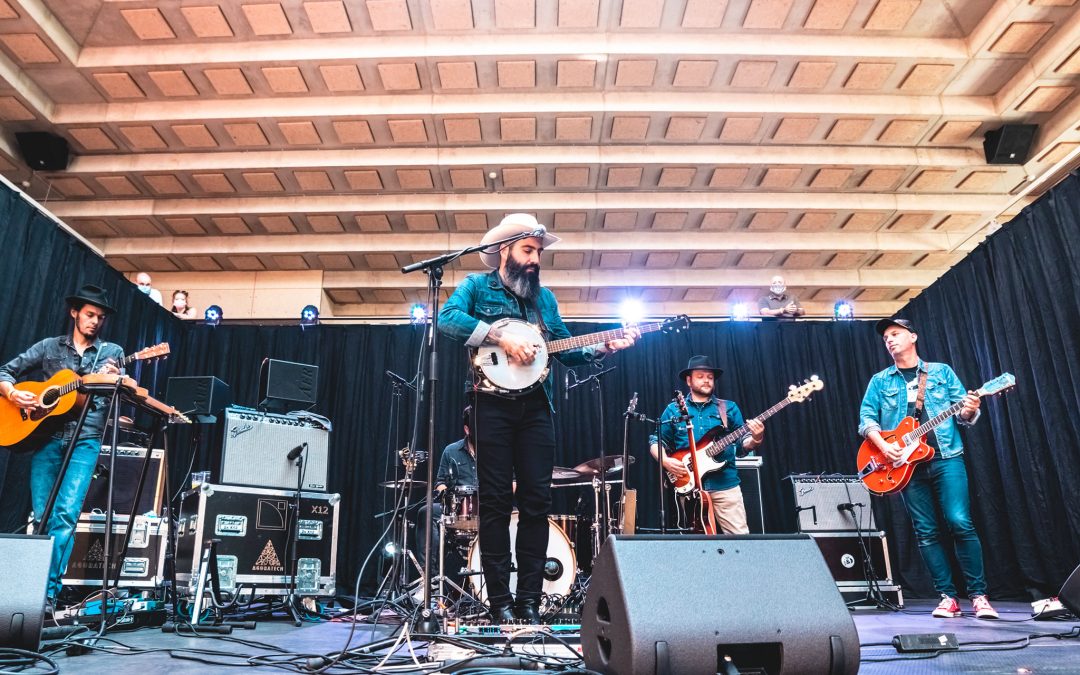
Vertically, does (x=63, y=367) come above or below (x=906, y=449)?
above

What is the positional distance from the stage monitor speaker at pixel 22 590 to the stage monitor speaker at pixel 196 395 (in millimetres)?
3745

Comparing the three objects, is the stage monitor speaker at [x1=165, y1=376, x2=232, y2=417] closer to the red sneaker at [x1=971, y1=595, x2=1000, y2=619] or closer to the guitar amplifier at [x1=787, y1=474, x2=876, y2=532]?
the guitar amplifier at [x1=787, y1=474, x2=876, y2=532]

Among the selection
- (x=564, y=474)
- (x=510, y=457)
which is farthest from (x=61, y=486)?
(x=564, y=474)

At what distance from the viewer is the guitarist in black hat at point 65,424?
4176mm

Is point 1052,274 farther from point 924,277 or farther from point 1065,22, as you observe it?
point 924,277

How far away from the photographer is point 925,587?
24.1 feet

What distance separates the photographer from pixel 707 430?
18.0 ft

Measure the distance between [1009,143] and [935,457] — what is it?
6418 millimetres

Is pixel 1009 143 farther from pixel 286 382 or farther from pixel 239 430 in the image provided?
pixel 239 430

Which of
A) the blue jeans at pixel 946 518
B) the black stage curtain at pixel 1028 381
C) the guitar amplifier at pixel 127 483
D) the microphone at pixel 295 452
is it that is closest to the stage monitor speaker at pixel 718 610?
the blue jeans at pixel 946 518

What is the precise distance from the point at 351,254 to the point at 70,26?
4664 mm

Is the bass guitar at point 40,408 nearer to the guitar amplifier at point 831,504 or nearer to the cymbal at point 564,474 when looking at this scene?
the cymbal at point 564,474

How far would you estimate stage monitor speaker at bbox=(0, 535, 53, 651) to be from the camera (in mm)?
2076

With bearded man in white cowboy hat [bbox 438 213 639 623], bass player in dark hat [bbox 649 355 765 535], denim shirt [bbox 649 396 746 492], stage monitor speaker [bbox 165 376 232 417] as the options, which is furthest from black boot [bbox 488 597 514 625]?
stage monitor speaker [bbox 165 376 232 417]
